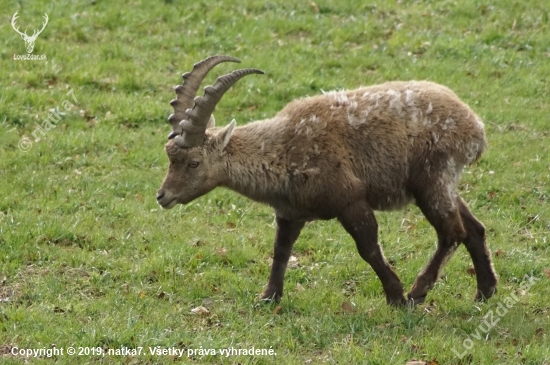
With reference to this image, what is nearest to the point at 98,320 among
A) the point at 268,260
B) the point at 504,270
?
the point at 268,260

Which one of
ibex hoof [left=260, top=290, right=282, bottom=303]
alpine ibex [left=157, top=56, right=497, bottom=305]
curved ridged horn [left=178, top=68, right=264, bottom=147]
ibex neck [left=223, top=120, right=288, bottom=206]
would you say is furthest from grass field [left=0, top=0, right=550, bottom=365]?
curved ridged horn [left=178, top=68, right=264, bottom=147]

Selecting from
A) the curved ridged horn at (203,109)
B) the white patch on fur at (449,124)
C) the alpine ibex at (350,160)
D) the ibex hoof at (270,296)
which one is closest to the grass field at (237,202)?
the ibex hoof at (270,296)

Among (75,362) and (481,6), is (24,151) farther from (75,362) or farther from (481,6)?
(481,6)

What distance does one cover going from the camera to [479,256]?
915cm

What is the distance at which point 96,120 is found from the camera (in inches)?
533

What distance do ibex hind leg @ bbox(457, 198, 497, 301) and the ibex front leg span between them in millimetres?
1606

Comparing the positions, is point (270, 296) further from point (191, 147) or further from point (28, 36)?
point (28, 36)

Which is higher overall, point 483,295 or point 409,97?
point 409,97

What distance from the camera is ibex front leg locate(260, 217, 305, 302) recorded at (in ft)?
29.8

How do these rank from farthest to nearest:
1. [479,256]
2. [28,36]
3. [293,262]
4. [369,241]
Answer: [28,36] < [293,262] < [479,256] < [369,241]

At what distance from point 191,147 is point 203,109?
0.44 m

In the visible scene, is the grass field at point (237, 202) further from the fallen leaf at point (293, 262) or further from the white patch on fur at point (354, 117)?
the white patch on fur at point (354, 117)

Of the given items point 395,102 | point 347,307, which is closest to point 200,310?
point 347,307

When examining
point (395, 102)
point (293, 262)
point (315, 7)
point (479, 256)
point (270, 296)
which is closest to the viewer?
point (395, 102)
